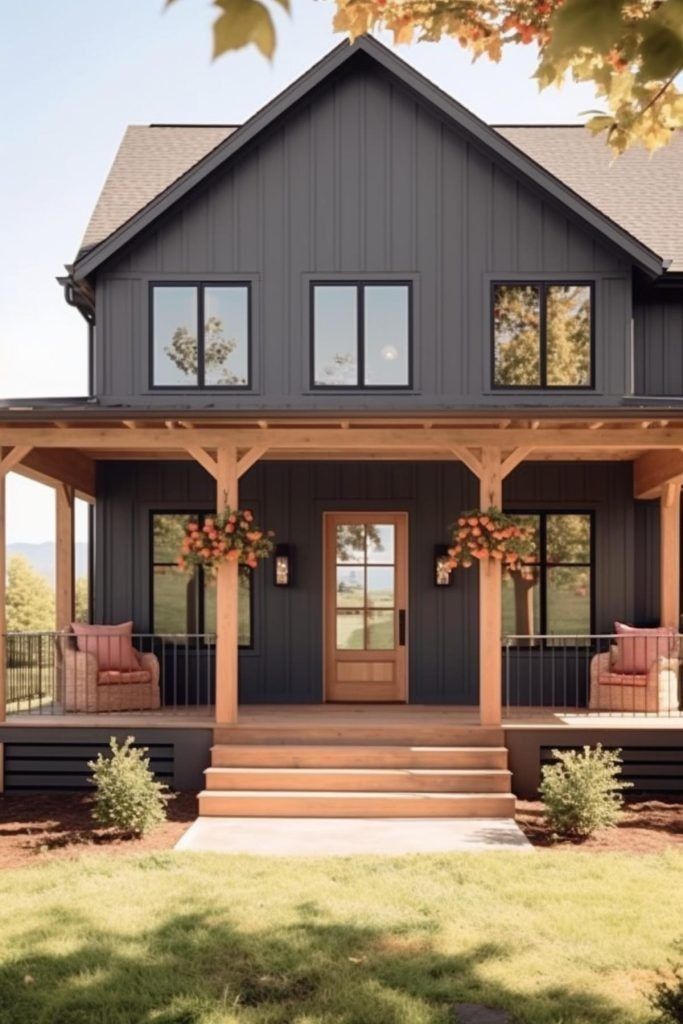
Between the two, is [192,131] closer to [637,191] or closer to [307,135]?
[307,135]

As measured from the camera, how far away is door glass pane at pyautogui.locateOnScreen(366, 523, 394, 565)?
12.7 metres

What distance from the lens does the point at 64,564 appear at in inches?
511

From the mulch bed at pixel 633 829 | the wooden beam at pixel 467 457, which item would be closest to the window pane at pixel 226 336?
the wooden beam at pixel 467 457

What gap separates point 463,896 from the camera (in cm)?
652

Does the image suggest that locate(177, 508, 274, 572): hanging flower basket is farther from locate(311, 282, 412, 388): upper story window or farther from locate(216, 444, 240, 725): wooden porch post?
locate(311, 282, 412, 388): upper story window

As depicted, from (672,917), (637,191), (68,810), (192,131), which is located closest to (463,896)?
(672,917)

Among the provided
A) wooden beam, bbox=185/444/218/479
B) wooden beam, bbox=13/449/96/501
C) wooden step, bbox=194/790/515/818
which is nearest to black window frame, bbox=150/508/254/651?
wooden beam, bbox=13/449/96/501

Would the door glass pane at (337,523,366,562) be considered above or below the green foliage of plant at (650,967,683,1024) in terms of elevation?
above

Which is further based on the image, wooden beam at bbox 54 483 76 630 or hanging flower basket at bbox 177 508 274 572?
wooden beam at bbox 54 483 76 630

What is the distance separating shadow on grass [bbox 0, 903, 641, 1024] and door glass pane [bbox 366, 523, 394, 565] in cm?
694

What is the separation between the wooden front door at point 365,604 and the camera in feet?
41.2

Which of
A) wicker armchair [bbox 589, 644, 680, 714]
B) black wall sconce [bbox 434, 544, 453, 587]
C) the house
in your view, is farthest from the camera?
black wall sconce [bbox 434, 544, 453, 587]

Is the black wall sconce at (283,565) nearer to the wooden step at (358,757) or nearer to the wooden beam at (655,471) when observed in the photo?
the wooden step at (358,757)

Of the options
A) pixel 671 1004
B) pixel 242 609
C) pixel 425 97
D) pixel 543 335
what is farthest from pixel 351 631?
pixel 671 1004
